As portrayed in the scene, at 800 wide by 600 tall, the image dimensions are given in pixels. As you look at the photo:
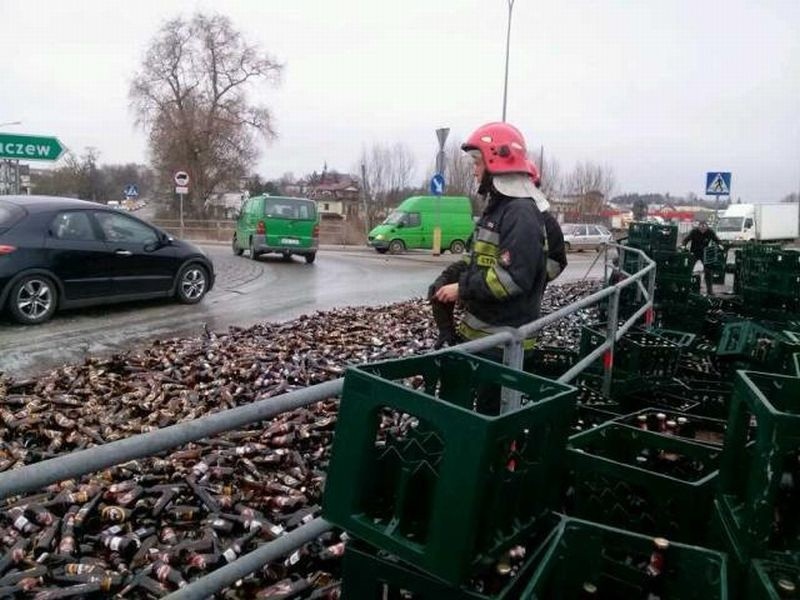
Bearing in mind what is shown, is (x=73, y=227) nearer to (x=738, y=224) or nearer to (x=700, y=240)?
(x=700, y=240)

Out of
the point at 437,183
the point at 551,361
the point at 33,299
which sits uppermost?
the point at 437,183

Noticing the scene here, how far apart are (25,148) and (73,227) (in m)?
2.95

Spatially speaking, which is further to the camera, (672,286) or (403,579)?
(672,286)

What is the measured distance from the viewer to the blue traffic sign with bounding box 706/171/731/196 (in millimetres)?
19031

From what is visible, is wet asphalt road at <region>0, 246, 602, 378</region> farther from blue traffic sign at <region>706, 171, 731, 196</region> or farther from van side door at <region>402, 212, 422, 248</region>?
van side door at <region>402, 212, 422, 248</region>

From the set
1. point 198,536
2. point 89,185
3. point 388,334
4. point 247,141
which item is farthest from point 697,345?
point 89,185

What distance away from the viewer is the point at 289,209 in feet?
67.2

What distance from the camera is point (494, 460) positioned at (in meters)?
1.86

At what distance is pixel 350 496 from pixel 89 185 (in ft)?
238

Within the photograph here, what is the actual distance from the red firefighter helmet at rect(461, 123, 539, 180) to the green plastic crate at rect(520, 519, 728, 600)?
2.06 m

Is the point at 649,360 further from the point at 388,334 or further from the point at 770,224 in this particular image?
the point at 770,224

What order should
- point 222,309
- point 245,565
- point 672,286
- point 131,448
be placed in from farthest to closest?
1. point 222,309
2. point 672,286
3. point 245,565
4. point 131,448

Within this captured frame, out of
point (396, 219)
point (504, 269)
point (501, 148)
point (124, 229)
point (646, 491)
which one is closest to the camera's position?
point (646, 491)

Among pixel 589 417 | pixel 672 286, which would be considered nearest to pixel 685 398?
pixel 589 417
